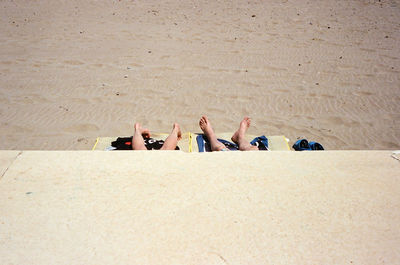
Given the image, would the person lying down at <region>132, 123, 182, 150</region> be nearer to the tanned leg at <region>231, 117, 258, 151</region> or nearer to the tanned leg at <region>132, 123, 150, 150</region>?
the tanned leg at <region>132, 123, 150, 150</region>

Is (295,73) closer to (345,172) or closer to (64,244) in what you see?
(345,172)

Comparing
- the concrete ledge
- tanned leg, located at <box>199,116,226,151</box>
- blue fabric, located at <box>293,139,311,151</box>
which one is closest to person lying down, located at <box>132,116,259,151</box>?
tanned leg, located at <box>199,116,226,151</box>

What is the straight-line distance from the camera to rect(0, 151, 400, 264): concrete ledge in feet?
3.94

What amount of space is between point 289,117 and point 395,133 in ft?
4.66

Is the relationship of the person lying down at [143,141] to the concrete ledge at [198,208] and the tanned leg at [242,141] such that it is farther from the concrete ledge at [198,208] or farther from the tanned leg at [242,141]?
the concrete ledge at [198,208]

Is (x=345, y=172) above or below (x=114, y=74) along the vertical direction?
below

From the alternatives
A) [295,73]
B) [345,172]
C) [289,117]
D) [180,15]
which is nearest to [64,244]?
[345,172]

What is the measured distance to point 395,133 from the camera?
452 cm

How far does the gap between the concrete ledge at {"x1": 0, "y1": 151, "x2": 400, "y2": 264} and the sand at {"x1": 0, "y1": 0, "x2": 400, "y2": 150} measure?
8.64 ft

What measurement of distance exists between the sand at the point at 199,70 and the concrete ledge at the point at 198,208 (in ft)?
8.64

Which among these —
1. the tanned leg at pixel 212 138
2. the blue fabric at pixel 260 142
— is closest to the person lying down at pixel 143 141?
the tanned leg at pixel 212 138

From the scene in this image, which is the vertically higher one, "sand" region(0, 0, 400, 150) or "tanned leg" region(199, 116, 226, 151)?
"sand" region(0, 0, 400, 150)

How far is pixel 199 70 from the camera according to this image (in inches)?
248

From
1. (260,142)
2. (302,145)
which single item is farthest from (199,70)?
(302,145)
